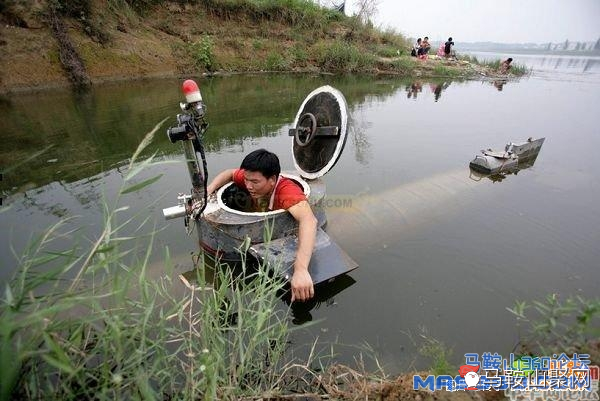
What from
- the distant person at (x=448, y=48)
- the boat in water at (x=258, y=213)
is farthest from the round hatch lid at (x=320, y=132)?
the distant person at (x=448, y=48)

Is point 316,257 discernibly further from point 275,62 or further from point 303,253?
point 275,62

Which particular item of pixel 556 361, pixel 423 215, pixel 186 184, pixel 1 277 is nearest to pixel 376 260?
pixel 423 215

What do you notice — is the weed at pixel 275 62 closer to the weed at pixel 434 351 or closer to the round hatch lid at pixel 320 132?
the round hatch lid at pixel 320 132

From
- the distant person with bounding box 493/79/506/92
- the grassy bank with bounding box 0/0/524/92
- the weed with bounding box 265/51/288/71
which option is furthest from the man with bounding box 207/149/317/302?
the distant person with bounding box 493/79/506/92

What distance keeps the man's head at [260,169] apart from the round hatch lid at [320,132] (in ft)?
3.87

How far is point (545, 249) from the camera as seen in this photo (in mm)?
3729

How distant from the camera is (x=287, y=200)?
2.83 metres

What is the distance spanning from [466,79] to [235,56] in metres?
13.3

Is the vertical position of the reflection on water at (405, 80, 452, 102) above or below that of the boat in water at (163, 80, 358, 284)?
below

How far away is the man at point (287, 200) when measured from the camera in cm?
240

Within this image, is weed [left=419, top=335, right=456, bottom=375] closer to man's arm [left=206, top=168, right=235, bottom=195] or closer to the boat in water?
the boat in water

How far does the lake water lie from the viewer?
2.85 meters

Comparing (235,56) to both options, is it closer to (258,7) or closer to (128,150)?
(258,7)

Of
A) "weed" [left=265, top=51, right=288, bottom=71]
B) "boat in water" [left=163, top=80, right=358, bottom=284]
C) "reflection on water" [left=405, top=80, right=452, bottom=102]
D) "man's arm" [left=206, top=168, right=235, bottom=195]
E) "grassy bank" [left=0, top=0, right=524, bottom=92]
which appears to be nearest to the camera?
"boat in water" [left=163, top=80, right=358, bottom=284]
